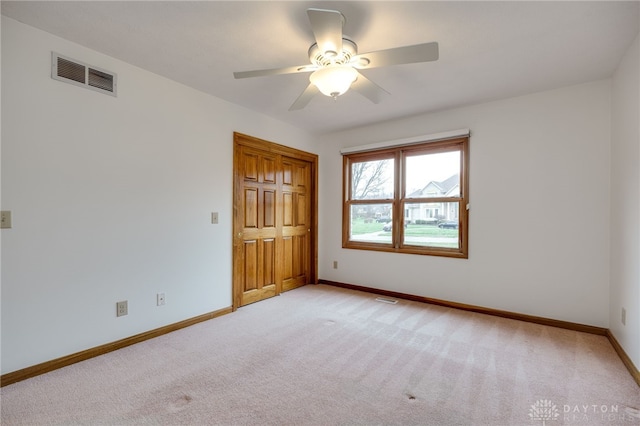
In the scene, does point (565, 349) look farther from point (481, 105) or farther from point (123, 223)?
point (123, 223)

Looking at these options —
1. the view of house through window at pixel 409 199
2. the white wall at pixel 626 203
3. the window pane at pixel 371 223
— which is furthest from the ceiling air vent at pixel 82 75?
the white wall at pixel 626 203

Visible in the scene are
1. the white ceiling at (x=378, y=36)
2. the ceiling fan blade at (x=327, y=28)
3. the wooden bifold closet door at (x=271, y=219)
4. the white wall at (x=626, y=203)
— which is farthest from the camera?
the wooden bifold closet door at (x=271, y=219)

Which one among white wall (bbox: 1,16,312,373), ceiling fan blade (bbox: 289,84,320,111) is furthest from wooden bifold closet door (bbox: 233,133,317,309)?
ceiling fan blade (bbox: 289,84,320,111)

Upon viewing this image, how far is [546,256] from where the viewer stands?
3057 mm

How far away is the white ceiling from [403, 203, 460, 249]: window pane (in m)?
1.44

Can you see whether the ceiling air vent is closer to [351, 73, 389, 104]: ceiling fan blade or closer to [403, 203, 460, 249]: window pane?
[351, 73, 389, 104]: ceiling fan blade

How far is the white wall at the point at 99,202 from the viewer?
200cm

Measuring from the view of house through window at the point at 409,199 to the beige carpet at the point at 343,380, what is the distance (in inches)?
46.0

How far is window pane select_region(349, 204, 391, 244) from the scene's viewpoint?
423 centimetres

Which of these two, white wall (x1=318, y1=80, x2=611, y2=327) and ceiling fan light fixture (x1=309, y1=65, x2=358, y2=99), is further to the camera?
white wall (x1=318, y1=80, x2=611, y2=327)

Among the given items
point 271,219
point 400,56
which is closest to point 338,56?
point 400,56

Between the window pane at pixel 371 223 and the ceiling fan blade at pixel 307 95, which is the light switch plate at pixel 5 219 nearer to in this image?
the ceiling fan blade at pixel 307 95

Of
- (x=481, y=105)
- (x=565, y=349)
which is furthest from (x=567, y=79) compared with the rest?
(x=565, y=349)

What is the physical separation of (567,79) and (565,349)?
8.11 feet
